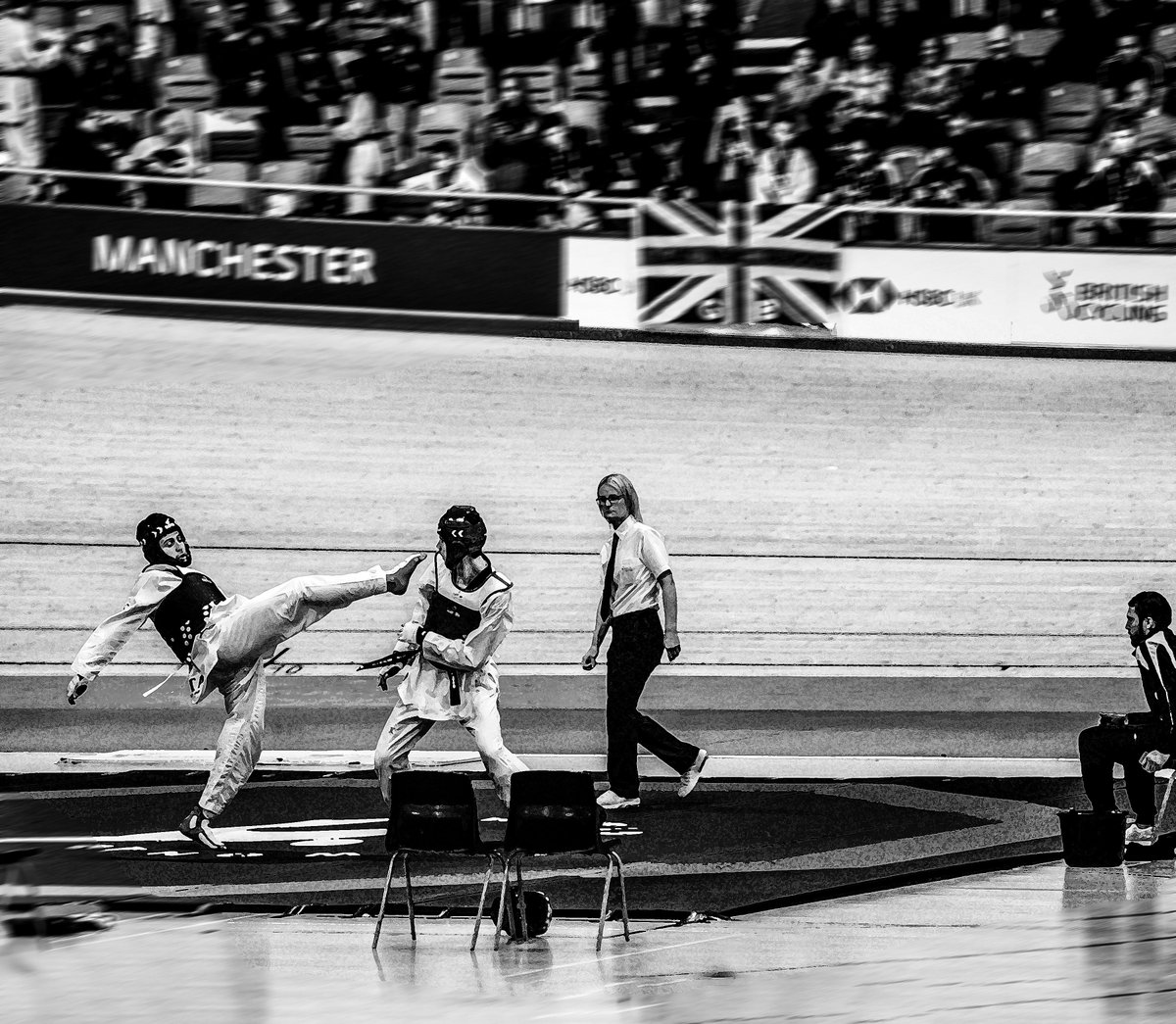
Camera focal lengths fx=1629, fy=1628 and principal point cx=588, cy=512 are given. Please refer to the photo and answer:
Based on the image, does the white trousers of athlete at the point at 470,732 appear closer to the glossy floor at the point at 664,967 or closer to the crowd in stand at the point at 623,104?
the glossy floor at the point at 664,967

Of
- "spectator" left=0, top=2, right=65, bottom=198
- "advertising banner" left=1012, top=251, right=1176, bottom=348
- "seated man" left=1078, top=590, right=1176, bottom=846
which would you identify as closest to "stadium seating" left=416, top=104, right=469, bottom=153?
"spectator" left=0, top=2, right=65, bottom=198

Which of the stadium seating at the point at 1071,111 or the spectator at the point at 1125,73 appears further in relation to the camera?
the spectator at the point at 1125,73

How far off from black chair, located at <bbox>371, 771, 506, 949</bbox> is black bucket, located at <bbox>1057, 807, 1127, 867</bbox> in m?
3.34

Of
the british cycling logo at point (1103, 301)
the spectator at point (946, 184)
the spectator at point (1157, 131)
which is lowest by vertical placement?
the british cycling logo at point (1103, 301)

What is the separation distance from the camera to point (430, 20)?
705 inches

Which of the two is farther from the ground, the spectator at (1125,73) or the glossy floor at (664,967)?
the spectator at (1125,73)

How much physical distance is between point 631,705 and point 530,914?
3160mm

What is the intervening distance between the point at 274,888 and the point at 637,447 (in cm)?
874

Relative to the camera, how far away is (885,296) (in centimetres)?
1572

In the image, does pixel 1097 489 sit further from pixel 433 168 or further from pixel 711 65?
pixel 433 168

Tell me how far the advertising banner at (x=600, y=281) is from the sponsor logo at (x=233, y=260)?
1.90m

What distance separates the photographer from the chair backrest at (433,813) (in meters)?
A: 7.11

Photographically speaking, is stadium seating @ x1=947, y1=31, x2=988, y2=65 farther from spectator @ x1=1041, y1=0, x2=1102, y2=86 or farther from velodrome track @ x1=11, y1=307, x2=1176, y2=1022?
velodrome track @ x1=11, y1=307, x2=1176, y2=1022

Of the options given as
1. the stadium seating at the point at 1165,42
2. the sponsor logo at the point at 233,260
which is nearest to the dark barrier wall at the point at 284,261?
the sponsor logo at the point at 233,260
